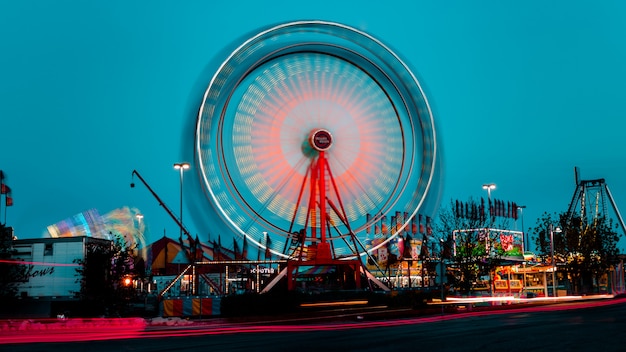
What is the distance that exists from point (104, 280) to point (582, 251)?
43.8 meters

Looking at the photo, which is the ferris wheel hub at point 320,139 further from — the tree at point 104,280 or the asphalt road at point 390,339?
the asphalt road at point 390,339

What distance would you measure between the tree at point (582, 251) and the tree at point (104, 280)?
3806cm

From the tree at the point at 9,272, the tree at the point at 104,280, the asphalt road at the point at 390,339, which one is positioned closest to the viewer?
the asphalt road at the point at 390,339

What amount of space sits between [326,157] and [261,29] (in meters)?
7.60

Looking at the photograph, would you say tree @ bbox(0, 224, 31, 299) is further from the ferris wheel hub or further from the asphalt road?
the asphalt road

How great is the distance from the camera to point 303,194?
126ft

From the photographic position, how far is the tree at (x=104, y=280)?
37469mm

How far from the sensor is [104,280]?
38031 mm

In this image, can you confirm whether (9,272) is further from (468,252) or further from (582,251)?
(582,251)

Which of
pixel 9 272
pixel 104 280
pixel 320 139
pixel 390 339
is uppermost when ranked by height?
pixel 320 139

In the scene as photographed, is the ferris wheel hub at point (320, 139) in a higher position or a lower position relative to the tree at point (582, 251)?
higher

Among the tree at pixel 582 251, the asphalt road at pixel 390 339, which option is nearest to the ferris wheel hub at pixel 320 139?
the asphalt road at pixel 390 339

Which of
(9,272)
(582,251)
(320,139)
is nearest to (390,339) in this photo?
(320,139)

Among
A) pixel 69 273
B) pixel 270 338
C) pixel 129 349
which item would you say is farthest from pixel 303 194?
pixel 129 349
